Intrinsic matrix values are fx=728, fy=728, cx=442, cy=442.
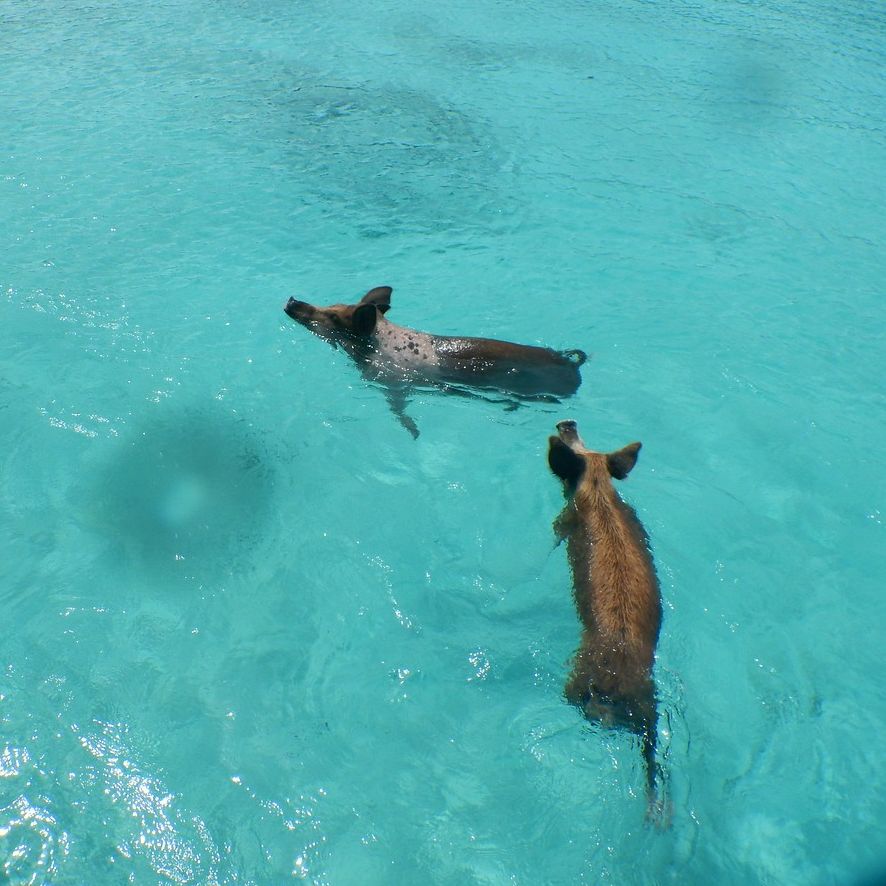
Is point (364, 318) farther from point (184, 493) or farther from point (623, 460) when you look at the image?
point (623, 460)

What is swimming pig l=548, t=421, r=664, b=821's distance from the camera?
445 centimetres

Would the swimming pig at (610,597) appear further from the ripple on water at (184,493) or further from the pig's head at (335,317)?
the pig's head at (335,317)

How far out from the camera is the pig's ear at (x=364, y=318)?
7.50 m

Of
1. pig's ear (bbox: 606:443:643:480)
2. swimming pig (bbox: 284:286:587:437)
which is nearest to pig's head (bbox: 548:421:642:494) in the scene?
pig's ear (bbox: 606:443:643:480)

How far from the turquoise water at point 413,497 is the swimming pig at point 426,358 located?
0.81 ft

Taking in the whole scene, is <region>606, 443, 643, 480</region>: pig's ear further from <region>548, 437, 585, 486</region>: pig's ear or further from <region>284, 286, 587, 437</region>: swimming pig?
<region>284, 286, 587, 437</region>: swimming pig

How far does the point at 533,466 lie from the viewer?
276 inches

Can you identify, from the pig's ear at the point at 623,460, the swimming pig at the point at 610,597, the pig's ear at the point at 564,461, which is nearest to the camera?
the swimming pig at the point at 610,597

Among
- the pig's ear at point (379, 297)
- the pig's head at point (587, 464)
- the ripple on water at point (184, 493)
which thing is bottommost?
the ripple on water at point (184, 493)

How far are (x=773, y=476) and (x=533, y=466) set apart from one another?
234cm

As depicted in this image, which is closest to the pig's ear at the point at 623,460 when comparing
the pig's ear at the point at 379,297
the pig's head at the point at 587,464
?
the pig's head at the point at 587,464

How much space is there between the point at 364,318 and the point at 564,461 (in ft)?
9.52

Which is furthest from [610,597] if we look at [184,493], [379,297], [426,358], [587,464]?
[379,297]

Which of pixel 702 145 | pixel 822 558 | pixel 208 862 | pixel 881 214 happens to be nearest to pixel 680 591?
pixel 822 558
